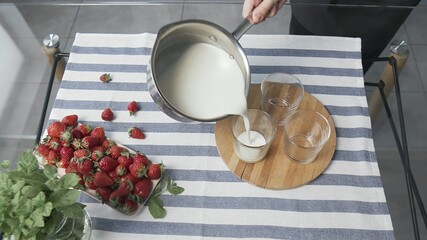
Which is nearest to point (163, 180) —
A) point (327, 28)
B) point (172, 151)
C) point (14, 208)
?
point (172, 151)

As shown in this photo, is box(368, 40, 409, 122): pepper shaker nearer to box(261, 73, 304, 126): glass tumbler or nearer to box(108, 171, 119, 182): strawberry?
box(261, 73, 304, 126): glass tumbler

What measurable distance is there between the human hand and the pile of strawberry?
36 centimetres

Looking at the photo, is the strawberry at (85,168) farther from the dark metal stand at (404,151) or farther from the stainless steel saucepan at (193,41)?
the dark metal stand at (404,151)

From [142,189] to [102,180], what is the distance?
8 cm

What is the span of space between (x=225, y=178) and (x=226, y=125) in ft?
0.40

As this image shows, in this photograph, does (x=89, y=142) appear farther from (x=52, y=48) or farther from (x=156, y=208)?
(x=52, y=48)

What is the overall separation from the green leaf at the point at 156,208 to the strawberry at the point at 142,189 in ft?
0.05

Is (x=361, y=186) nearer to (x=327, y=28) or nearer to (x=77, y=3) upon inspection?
(x=327, y=28)

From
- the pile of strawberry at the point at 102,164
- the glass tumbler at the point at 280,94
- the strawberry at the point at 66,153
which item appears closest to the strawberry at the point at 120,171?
the pile of strawberry at the point at 102,164

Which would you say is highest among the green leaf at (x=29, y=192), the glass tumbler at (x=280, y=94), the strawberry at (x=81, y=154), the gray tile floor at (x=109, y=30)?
the green leaf at (x=29, y=192)

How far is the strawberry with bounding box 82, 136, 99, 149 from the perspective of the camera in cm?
72

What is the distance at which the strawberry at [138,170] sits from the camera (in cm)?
69

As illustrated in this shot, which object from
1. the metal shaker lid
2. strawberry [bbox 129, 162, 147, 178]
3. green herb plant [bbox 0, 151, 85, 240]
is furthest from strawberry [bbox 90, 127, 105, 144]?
the metal shaker lid

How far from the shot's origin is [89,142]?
2.38 feet
